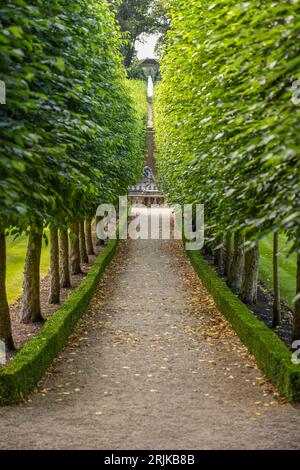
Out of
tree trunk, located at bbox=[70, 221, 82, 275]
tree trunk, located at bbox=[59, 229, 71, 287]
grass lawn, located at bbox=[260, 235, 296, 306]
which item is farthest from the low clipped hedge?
tree trunk, located at bbox=[70, 221, 82, 275]

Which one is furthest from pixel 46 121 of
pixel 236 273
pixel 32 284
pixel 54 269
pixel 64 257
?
pixel 236 273

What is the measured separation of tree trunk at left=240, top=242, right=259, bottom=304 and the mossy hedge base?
4961 millimetres

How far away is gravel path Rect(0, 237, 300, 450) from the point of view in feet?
31.6

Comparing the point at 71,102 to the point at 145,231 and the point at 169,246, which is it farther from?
the point at 145,231

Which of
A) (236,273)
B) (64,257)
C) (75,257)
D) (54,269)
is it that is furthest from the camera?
(75,257)

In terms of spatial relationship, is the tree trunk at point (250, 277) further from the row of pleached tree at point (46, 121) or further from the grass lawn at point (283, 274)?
the row of pleached tree at point (46, 121)

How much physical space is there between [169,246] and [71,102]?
2294 centimetres

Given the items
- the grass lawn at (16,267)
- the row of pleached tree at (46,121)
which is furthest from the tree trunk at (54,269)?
the grass lawn at (16,267)

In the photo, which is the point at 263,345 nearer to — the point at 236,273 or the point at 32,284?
the point at 32,284

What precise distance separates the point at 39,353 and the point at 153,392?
2317 mm

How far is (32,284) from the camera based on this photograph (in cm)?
1809

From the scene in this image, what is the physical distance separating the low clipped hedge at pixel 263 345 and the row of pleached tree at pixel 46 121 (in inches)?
173
